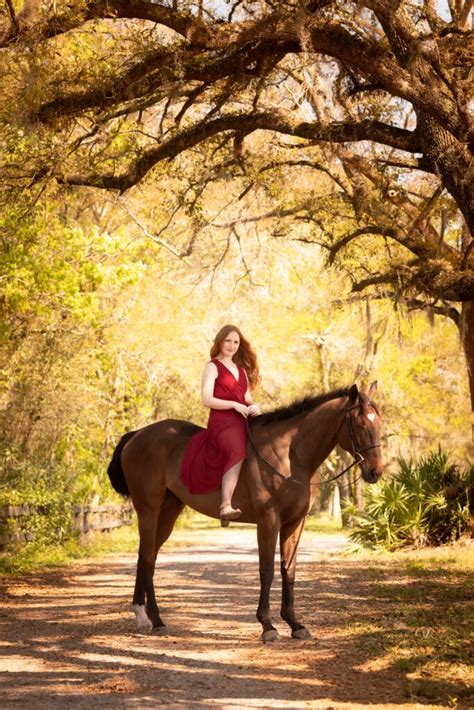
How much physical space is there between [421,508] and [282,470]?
437 inches

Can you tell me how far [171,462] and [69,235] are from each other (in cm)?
945

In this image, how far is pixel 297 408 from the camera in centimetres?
941

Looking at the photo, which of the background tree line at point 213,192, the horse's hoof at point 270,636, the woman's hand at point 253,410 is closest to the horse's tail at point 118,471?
the woman's hand at point 253,410

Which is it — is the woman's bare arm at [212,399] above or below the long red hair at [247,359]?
below

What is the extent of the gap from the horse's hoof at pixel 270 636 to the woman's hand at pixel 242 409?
1.90 meters

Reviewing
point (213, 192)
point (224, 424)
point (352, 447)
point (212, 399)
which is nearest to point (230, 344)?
point (212, 399)

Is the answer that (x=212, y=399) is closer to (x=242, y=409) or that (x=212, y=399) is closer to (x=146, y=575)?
(x=242, y=409)

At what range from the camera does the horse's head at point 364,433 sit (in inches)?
349

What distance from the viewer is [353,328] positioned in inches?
1373

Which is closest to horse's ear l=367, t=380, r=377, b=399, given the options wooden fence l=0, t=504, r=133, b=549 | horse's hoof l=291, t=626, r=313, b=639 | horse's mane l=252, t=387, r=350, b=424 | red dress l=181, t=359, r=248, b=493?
horse's mane l=252, t=387, r=350, b=424

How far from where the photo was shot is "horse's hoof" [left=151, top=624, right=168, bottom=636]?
31.2 ft

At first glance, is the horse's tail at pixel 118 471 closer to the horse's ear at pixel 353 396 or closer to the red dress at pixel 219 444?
the red dress at pixel 219 444

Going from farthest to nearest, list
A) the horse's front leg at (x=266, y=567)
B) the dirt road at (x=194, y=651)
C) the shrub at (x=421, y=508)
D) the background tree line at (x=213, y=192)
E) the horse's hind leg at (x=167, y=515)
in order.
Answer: the shrub at (x=421, y=508) → the horse's hind leg at (x=167, y=515) → the background tree line at (x=213, y=192) → the horse's front leg at (x=266, y=567) → the dirt road at (x=194, y=651)

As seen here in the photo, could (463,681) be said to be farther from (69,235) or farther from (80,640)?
(69,235)
